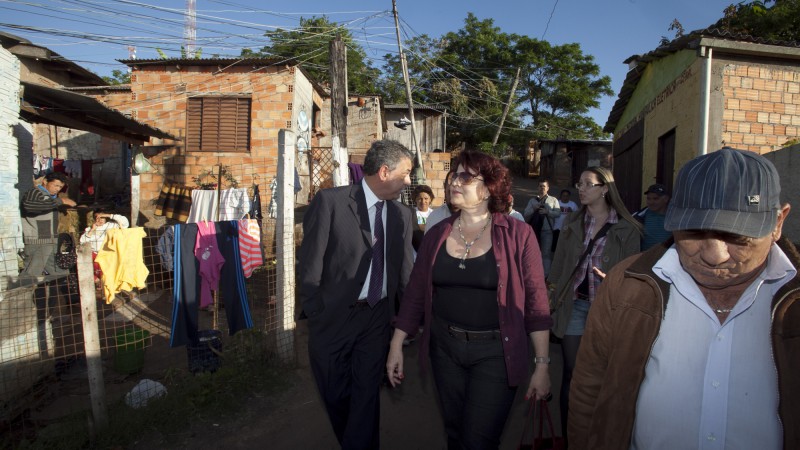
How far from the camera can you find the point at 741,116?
655cm

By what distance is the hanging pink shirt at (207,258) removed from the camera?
4.65 metres

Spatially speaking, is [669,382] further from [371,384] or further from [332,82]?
[332,82]

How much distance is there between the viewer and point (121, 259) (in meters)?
5.04

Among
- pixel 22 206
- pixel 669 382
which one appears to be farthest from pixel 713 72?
pixel 22 206

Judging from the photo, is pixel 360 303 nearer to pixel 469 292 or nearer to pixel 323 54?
pixel 469 292

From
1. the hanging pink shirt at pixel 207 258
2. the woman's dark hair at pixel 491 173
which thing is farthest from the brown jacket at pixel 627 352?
the hanging pink shirt at pixel 207 258

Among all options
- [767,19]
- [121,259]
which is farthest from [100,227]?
[767,19]

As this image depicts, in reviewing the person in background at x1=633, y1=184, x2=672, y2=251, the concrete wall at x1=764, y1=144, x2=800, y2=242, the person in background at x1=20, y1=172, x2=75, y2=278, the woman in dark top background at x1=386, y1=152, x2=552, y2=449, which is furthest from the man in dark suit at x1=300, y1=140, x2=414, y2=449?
the concrete wall at x1=764, y1=144, x2=800, y2=242

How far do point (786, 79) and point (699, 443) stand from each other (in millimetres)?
7601

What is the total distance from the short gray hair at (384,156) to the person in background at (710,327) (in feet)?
5.66

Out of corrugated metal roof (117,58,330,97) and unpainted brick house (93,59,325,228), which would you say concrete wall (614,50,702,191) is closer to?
unpainted brick house (93,59,325,228)

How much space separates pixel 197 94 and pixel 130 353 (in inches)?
337

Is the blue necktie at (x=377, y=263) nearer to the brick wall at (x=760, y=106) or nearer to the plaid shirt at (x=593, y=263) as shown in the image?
the plaid shirt at (x=593, y=263)

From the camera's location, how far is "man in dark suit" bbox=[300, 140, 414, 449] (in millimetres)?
2787
